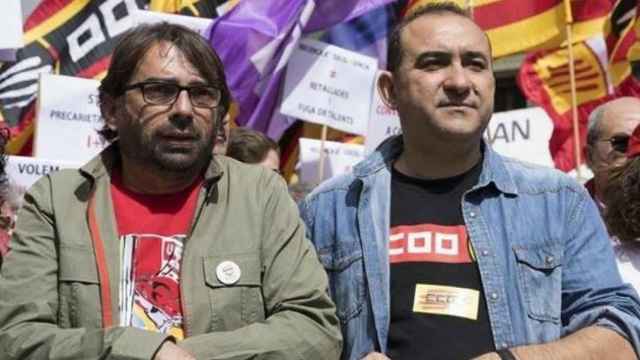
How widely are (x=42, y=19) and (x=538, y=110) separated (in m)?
3.61

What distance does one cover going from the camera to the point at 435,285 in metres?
2.62

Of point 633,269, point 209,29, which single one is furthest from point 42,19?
point 633,269

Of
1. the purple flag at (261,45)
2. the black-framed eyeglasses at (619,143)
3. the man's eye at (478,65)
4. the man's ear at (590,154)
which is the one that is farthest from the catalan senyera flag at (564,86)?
the man's eye at (478,65)

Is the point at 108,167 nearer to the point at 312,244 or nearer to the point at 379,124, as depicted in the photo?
the point at 312,244

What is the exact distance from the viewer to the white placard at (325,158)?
738 centimetres

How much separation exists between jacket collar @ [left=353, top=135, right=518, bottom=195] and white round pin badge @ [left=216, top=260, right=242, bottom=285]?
52 cm

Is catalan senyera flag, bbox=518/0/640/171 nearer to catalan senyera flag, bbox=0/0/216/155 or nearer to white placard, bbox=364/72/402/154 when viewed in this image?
white placard, bbox=364/72/402/154

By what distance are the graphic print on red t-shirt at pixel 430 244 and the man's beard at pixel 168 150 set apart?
500 mm

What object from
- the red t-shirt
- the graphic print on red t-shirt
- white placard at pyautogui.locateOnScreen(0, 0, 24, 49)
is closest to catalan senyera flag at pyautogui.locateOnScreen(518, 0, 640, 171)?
white placard at pyautogui.locateOnScreen(0, 0, 24, 49)

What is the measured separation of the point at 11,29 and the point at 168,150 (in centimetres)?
336

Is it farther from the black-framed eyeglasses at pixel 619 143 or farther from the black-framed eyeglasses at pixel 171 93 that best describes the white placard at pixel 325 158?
the black-framed eyeglasses at pixel 171 93

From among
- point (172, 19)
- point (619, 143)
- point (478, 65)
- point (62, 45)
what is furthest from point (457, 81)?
point (62, 45)

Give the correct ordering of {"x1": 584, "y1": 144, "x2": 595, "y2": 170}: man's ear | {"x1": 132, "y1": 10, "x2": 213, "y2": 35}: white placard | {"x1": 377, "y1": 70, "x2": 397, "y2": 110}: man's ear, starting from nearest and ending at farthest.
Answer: {"x1": 377, "y1": 70, "x2": 397, "y2": 110}: man's ear < {"x1": 584, "y1": 144, "x2": 595, "y2": 170}: man's ear < {"x1": 132, "y1": 10, "x2": 213, "y2": 35}: white placard

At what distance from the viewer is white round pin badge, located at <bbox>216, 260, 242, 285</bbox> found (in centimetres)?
246
